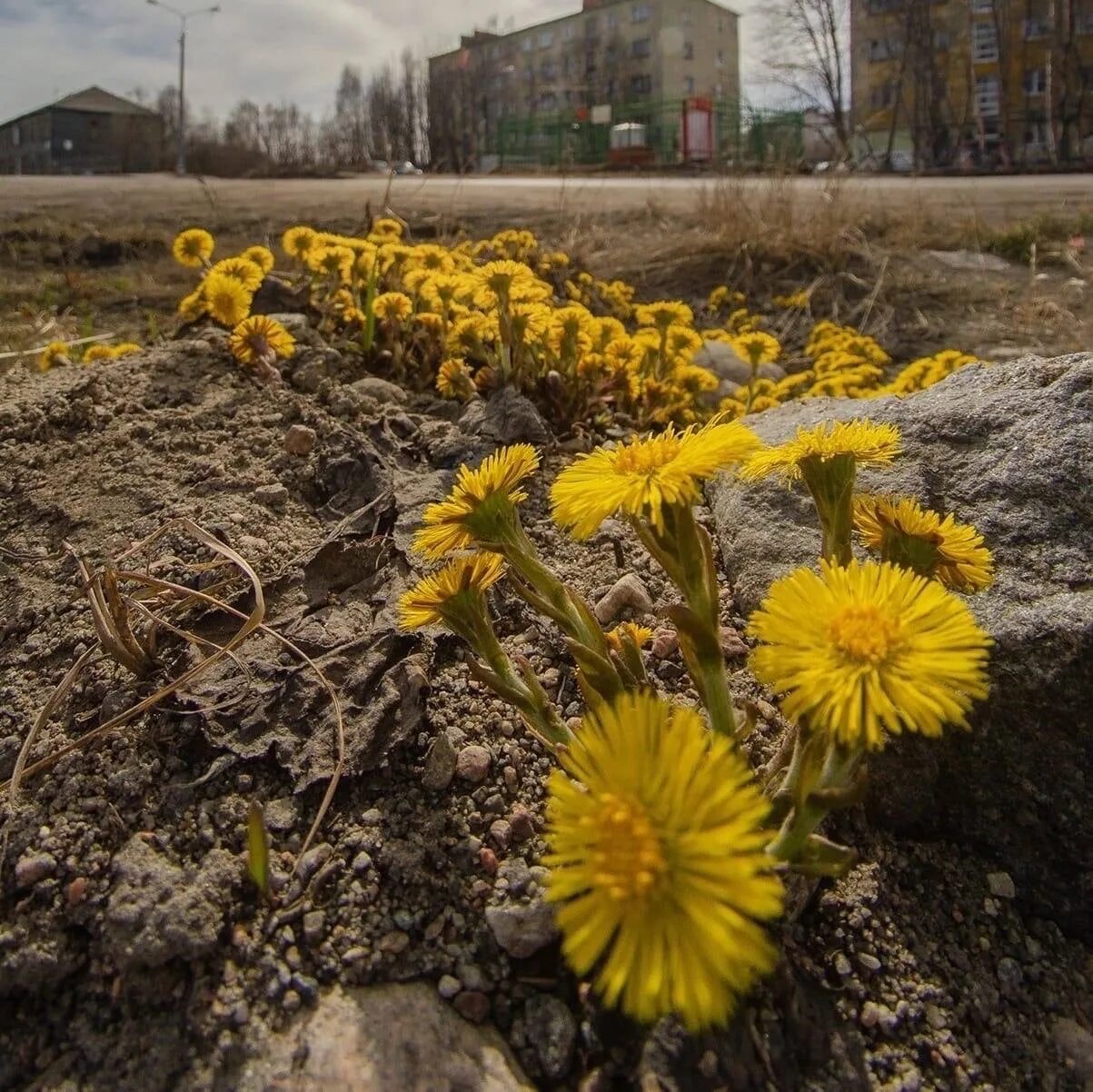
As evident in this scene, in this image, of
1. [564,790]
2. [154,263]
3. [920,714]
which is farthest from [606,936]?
[154,263]

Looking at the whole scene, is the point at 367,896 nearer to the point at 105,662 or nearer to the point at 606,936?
the point at 606,936

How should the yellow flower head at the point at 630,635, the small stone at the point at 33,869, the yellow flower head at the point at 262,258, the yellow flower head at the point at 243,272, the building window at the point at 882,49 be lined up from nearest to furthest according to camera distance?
the small stone at the point at 33,869 < the yellow flower head at the point at 630,635 < the yellow flower head at the point at 243,272 < the yellow flower head at the point at 262,258 < the building window at the point at 882,49

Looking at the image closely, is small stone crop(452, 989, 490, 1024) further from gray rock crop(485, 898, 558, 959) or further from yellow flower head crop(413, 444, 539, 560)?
yellow flower head crop(413, 444, 539, 560)

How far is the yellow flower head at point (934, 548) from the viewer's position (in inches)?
41.8

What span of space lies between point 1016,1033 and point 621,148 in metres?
41.7

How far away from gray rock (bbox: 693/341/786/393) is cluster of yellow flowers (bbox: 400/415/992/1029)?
317cm

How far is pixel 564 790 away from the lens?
747mm

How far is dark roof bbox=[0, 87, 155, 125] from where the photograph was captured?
6312 centimetres

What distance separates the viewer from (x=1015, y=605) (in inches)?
51.1

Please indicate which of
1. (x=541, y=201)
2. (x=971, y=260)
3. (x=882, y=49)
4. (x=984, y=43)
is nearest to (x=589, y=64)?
(x=882, y=49)

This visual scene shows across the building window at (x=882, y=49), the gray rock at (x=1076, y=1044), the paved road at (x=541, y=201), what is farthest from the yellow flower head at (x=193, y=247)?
the building window at (x=882, y=49)

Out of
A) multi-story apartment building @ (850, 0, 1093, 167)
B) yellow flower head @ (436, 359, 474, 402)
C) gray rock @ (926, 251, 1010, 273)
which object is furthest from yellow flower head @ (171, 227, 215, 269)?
multi-story apartment building @ (850, 0, 1093, 167)

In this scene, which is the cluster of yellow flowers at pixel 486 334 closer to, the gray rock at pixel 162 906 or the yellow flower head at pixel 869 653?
the yellow flower head at pixel 869 653

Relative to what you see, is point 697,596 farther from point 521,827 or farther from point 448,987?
point 448,987
